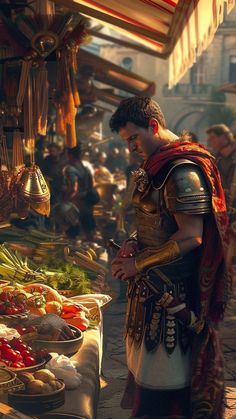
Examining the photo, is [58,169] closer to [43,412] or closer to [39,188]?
[39,188]

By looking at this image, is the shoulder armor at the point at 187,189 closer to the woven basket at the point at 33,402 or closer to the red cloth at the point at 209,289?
the red cloth at the point at 209,289

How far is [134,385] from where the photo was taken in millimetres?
5148

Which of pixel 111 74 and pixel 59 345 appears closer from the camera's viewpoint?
pixel 59 345

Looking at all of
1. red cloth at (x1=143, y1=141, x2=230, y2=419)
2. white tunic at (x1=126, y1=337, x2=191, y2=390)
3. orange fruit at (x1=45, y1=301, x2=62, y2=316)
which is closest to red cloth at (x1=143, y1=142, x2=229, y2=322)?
red cloth at (x1=143, y1=141, x2=230, y2=419)

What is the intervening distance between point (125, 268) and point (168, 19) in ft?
17.0

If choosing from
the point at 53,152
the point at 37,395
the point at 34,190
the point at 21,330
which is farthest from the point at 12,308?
the point at 53,152

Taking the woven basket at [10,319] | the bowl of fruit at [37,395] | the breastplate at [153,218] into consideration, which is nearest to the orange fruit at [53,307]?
the woven basket at [10,319]

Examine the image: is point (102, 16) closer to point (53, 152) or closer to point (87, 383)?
point (87, 383)

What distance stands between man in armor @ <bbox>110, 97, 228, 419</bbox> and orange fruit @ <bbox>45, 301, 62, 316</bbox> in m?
1.85

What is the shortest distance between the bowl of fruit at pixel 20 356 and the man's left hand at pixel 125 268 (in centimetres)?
91

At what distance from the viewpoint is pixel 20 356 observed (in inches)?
210

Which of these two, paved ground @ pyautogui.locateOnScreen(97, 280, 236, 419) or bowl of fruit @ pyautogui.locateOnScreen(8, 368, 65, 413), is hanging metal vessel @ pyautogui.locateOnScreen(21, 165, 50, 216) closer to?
paved ground @ pyautogui.locateOnScreen(97, 280, 236, 419)

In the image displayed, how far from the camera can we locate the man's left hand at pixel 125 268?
15.6 feet

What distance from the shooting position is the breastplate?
4.71 meters
